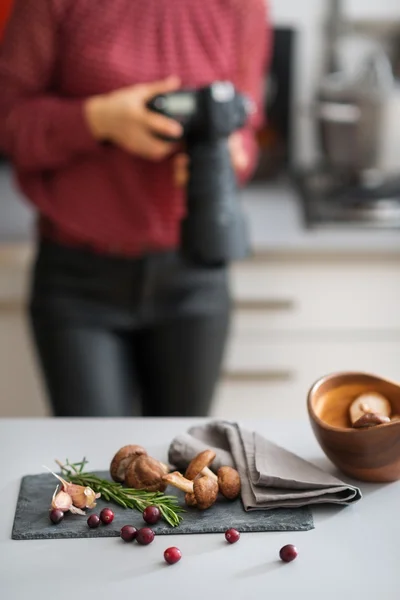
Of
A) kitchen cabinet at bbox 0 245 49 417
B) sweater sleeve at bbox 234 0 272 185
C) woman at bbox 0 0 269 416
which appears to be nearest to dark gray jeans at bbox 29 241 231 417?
woman at bbox 0 0 269 416

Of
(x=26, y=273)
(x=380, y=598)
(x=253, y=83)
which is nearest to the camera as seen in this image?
(x=380, y=598)

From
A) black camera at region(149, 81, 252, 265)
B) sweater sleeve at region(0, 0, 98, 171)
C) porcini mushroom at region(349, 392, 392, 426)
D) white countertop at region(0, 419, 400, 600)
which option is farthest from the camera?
sweater sleeve at region(0, 0, 98, 171)

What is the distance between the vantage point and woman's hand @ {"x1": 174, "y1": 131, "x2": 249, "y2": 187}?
1458mm

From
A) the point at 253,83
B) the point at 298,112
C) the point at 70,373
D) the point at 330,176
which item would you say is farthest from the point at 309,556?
the point at 298,112

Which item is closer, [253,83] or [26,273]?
[253,83]

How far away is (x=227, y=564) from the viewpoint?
32.0 inches

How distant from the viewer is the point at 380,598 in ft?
2.51

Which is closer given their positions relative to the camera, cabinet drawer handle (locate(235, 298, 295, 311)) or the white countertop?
the white countertop

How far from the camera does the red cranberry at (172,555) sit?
812mm

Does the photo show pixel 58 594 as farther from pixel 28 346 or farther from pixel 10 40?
pixel 28 346

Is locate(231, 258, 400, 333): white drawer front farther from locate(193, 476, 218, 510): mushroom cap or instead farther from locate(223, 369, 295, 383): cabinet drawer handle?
locate(193, 476, 218, 510): mushroom cap

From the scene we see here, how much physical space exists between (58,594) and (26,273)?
1266 millimetres

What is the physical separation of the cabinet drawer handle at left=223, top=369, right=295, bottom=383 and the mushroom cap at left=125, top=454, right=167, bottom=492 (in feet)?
3.84

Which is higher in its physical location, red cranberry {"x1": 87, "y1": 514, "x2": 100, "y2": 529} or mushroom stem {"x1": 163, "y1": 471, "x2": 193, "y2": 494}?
mushroom stem {"x1": 163, "y1": 471, "x2": 193, "y2": 494}
